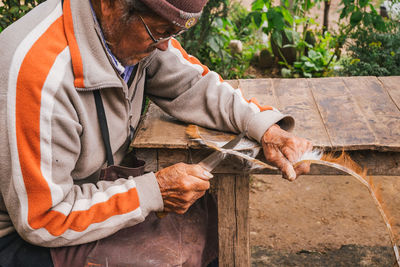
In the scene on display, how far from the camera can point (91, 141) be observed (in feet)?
4.94

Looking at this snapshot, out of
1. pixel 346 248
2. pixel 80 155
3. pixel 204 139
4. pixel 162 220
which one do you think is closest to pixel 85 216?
pixel 80 155

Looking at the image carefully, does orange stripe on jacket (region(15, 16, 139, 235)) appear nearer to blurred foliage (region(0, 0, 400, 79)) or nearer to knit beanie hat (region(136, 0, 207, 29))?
knit beanie hat (region(136, 0, 207, 29))

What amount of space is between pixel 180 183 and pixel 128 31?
55cm

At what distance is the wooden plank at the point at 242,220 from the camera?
1.83m

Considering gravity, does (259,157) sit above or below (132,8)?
below

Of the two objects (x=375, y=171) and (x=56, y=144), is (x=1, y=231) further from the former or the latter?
(x=375, y=171)

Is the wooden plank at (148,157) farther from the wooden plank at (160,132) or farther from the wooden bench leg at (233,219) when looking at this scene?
the wooden bench leg at (233,219)

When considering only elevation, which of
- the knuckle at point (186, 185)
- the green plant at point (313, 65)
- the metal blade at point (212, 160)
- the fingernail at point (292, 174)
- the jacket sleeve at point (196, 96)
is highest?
the jacket sleeve at point (196, 96)

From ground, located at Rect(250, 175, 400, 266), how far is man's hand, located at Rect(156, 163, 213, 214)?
140 cm

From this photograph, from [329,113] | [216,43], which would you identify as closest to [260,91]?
[329,113]

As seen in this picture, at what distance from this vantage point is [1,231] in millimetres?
1466

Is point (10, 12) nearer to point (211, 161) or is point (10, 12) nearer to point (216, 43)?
point (216, 43)

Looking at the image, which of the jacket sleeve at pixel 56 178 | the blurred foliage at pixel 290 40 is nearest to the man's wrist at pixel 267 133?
the jacket sleeve at pixel 56 178

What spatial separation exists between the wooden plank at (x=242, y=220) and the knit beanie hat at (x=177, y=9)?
0.71m
